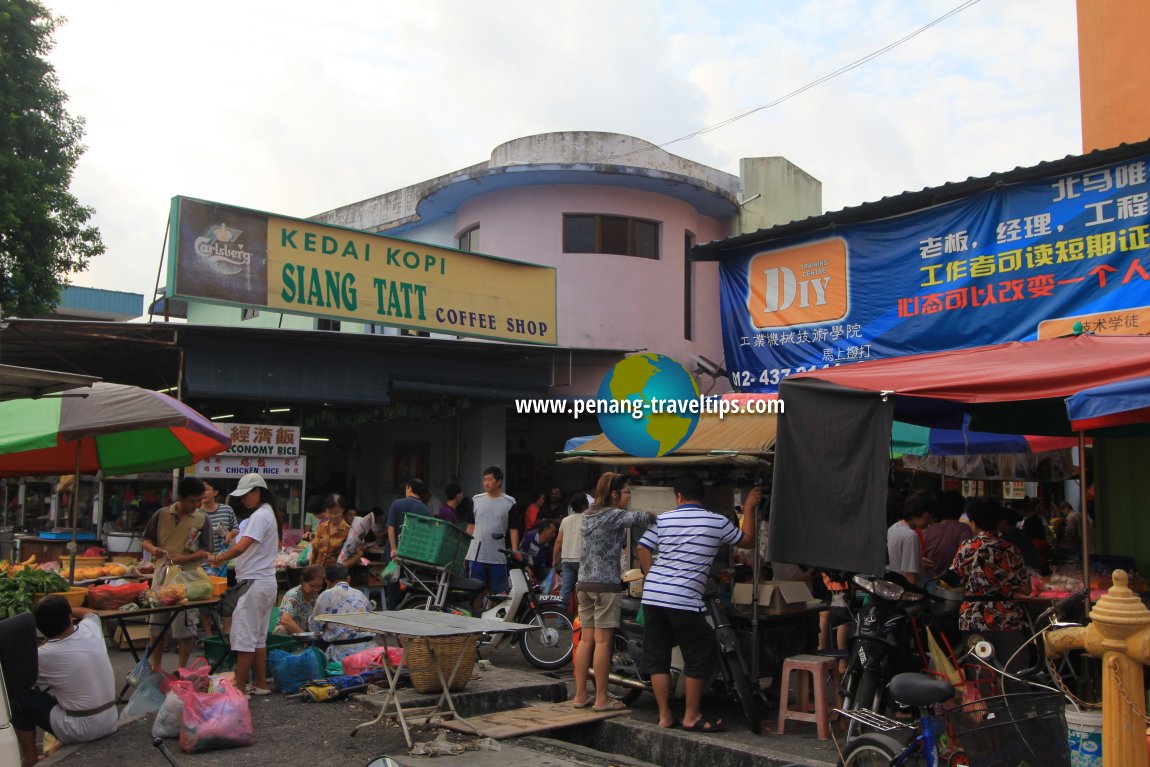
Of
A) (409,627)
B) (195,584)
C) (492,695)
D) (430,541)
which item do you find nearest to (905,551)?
(492,695)

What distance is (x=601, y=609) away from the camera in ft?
24.5

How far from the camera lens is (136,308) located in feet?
116

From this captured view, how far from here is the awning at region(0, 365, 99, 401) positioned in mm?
5727

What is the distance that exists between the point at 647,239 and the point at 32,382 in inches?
493

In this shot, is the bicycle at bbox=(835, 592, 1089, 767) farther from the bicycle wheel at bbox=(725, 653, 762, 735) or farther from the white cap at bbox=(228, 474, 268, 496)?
the white cap at bbox=(228, 474, 268, 496)

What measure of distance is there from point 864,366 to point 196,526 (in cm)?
626

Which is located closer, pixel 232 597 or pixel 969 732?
pixel 969 732

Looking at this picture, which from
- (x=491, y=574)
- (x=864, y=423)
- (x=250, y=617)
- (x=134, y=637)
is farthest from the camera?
(x=491, y=574)

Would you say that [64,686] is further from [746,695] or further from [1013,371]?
[1013,371]

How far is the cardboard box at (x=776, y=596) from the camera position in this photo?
7344mm

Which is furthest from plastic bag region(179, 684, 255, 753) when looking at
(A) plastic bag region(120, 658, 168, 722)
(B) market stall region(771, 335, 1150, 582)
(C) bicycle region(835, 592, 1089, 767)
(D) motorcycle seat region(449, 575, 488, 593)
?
(C) bicycle region(835, 592, 1089, 767)

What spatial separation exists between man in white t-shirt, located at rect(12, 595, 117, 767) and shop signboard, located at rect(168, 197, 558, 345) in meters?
6.59

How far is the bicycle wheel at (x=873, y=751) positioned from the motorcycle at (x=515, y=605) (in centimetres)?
457

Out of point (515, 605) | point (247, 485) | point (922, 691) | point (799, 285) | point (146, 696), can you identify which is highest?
point (799, 285)
